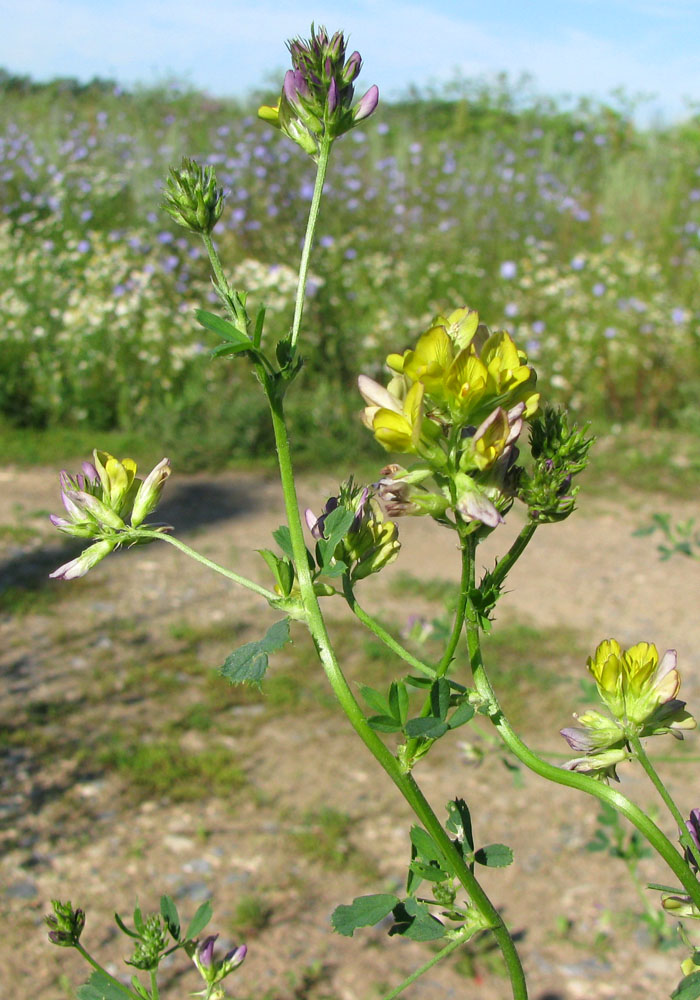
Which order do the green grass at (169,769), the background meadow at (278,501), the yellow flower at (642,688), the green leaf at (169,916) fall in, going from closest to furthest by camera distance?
1. the yellow flower at (642,688)
2. the green leaf at (169,916)
3. the background meadow at (278,501)
4. the green grass at (169,769)

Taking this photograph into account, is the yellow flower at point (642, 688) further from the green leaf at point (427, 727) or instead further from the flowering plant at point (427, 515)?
the green leaf at point (427, 727)

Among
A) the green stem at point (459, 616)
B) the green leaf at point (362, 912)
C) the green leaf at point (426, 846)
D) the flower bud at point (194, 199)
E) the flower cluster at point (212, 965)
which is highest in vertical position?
the flower bud at point (194, 199)

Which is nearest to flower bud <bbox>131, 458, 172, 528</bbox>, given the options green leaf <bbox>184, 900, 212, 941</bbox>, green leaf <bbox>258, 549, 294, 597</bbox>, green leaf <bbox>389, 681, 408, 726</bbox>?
green leaf <bbox>258, 549, 294, 597</bbox>

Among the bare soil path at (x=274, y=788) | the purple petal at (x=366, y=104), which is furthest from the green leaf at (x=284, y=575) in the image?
the bare soil path at (x=274, y=788)

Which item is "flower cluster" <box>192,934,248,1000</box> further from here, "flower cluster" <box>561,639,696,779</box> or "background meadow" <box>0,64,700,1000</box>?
"background meadow" <box>0,64,700,1000</box>

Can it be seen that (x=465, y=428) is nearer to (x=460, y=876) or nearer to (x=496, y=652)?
(x=460, y=876)

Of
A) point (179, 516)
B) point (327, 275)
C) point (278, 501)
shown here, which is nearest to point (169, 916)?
point (179, 516)
